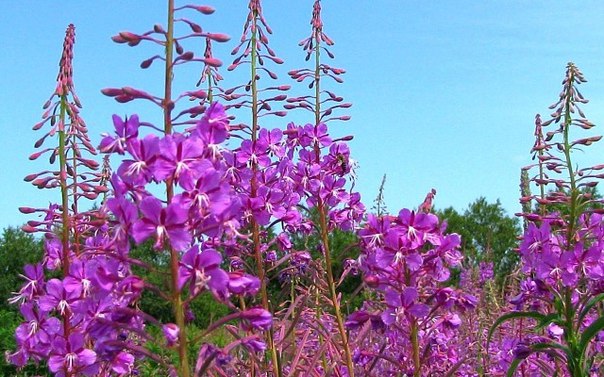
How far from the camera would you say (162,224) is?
2.88 metres

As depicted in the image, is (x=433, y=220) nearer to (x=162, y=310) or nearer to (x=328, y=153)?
(x=328, y=153)

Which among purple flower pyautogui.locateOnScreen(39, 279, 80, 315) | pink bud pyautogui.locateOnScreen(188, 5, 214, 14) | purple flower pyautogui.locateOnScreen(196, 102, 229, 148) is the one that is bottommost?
purple flower pyautogui.locateOnScreen(39, 279, 80, 315)

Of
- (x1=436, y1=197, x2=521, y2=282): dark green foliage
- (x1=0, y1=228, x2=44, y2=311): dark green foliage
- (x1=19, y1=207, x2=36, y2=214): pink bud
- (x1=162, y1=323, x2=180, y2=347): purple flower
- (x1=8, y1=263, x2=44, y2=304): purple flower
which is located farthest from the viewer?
(x1=436, y1=197, x2=521, y2=282): dark green foliage

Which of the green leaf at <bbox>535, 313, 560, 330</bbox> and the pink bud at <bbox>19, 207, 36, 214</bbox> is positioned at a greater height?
the pink bud at <bbox>19, 207, 36, 214</bbox>

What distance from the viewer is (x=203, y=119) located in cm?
313

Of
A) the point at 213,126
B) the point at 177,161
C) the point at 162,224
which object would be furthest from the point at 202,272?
the point at 213,126

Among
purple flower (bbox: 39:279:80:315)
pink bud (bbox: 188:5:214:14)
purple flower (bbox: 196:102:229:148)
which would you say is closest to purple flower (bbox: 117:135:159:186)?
purple flower (bbox: 196:102:229:148)

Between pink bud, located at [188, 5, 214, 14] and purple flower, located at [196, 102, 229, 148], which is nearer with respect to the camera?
purple flower, located at [196, 102, 229, 148]

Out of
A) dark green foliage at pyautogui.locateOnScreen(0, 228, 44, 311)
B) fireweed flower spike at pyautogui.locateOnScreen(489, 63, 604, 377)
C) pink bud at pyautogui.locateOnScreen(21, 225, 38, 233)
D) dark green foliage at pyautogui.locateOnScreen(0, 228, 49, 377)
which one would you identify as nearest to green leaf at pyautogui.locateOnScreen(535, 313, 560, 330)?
fireweed flower spike at pyautogui.locateOnScreen(489, 63, 604, 377)

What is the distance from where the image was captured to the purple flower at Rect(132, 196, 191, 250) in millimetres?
2852

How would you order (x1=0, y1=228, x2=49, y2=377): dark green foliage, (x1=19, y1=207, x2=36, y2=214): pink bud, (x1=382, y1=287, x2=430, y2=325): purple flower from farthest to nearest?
(x1=0, y1=228, x2=49, y2=377): dark green foliage
(x1=19, y1=207, x2=36, y2=214): pink bud
(x1=382, y1=287, x2=430, y2=325): purple flower

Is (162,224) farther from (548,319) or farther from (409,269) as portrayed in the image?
(548,319)

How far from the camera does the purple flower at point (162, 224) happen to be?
2.85m

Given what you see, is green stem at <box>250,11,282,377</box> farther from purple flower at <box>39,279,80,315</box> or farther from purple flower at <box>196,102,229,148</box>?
purple flower at <box>196,102,229,148</box>
